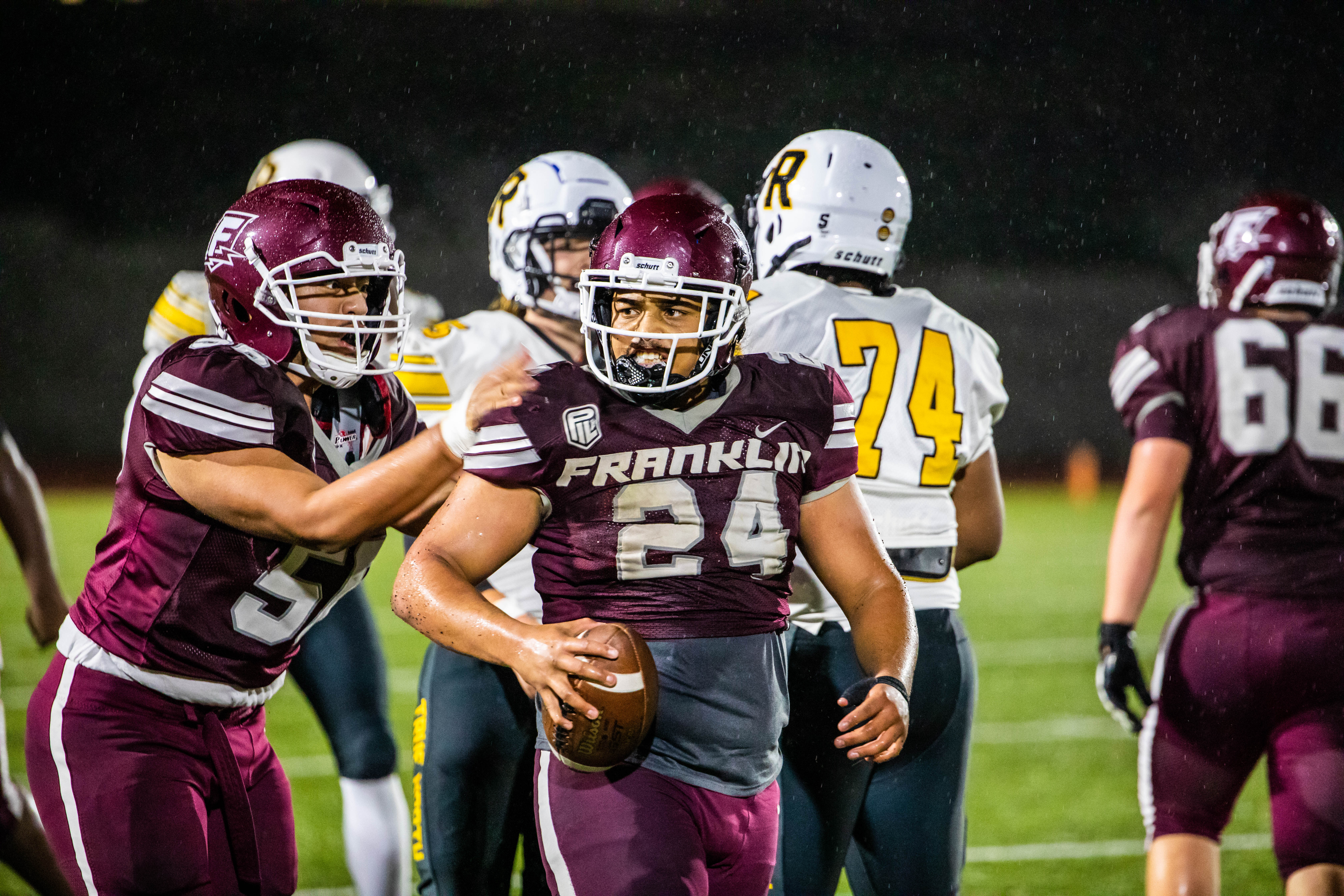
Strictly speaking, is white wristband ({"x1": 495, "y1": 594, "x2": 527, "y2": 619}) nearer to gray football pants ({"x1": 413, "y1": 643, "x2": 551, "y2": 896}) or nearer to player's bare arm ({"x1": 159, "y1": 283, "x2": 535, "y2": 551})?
gray football pants ({"x1": 413, "y1": 643, "x2": 551, "y2": 896})

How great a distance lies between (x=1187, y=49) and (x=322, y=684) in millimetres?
18977

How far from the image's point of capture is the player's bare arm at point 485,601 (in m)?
1.92

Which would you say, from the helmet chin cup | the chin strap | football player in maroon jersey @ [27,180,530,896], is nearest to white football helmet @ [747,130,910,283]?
the chin strap

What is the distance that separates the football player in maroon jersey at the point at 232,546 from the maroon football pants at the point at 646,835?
554 millimetres

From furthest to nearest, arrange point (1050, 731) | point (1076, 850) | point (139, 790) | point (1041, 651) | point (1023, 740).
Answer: point (1041, 651) < point (1050, 731) < point (1023, 740) < point (1076, 850) < point (139, 790)

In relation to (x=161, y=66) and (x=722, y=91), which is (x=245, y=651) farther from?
(x=161, y=66)

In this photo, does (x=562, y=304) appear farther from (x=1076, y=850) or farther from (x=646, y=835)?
(x=1076, y=850)

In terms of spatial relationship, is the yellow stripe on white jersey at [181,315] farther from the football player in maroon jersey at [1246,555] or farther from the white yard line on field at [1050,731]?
the white yard line on field at [1050,731]

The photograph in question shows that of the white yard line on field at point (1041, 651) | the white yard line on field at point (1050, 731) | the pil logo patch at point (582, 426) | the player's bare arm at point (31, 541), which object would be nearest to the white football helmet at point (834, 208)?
the pil logo patch at point (582, 426)

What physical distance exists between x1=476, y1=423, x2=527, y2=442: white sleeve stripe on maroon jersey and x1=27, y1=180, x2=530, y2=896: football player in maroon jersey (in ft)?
0.14

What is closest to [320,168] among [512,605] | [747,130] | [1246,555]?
[512,605]

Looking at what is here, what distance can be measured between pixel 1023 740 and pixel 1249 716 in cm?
321

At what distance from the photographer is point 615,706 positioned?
192cm

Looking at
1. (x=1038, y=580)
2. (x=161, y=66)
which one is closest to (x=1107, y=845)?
(x=1038, y=580)
